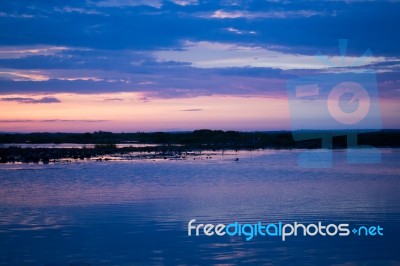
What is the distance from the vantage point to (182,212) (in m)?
12.8

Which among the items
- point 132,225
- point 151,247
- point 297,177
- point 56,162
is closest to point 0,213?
point 132,225

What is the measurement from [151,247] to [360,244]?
3.99 meters

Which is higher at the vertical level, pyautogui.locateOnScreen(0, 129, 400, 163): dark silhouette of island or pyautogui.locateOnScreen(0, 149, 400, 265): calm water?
pyautogui.locateOnScreen(0, 129, 400, 163): dark silhouette of island

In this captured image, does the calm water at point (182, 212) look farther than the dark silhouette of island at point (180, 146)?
No

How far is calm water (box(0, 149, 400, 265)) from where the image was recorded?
9.16 m

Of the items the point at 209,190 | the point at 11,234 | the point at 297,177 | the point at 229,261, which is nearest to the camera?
the point at 229,261

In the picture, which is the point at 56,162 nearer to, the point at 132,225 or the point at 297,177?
the point at 297,177

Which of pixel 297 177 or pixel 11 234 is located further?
pixel 297 177

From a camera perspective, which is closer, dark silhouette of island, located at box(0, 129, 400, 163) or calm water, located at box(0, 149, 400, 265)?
calm water, located at box(0, 149, 400, 265)

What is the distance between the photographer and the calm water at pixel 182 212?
9156 mm

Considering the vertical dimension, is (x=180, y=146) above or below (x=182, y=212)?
above

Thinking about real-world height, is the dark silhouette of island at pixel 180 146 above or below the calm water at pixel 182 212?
above

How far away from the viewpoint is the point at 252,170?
914 inches

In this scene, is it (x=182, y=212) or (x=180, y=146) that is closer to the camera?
(x=182, y=212)
